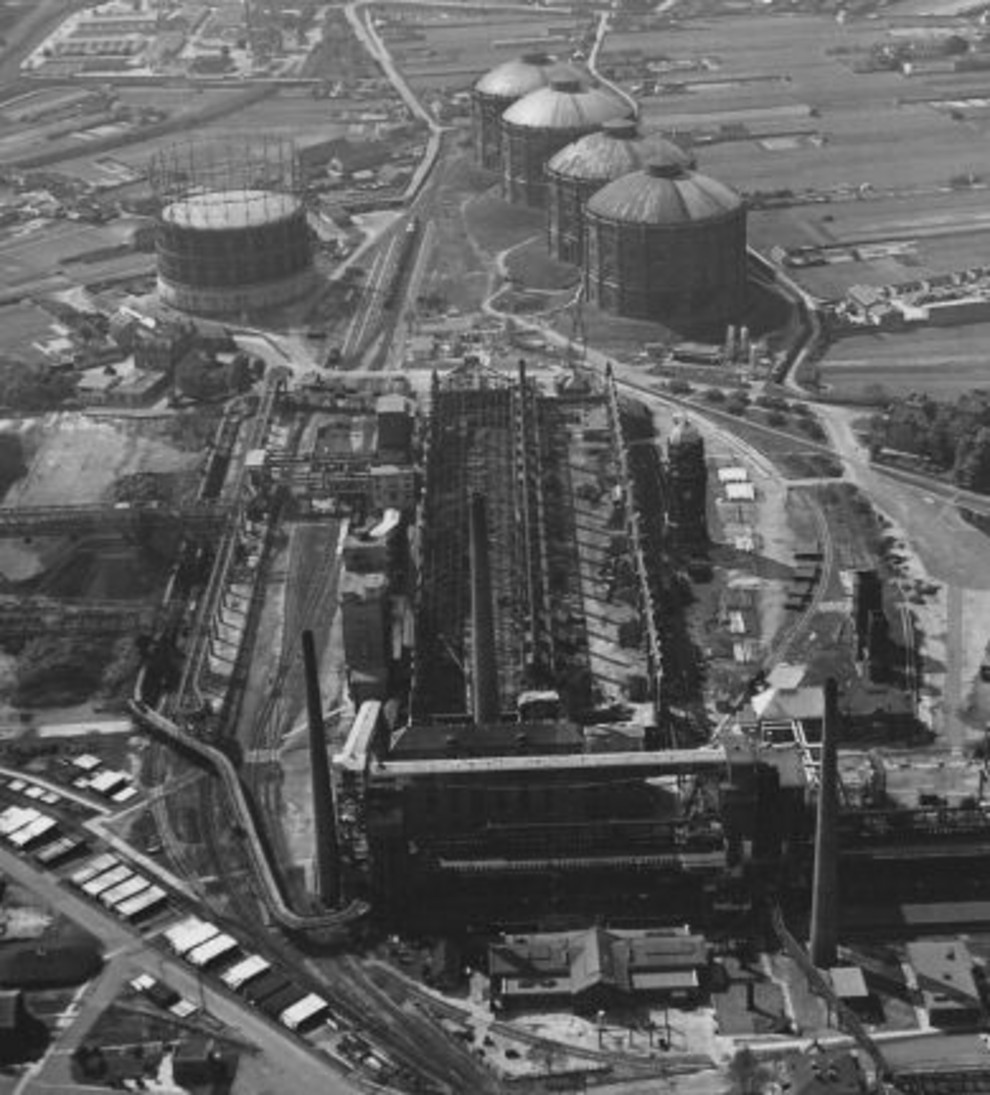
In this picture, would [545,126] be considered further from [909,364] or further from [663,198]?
[909,364]

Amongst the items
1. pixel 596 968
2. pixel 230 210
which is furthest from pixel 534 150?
pixel 596 968

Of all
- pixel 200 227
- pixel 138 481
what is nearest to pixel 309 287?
pixel 200 227

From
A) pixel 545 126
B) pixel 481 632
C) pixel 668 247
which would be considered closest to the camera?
pixel 481 632

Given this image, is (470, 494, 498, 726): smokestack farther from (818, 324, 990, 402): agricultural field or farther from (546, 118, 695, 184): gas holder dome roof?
(546, 118, 695, 184): gas holder dome roof

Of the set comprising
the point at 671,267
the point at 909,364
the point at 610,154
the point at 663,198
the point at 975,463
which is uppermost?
the point at 663,198

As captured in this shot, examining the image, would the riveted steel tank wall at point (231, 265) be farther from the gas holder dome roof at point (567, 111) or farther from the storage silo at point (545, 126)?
the gas holder dome roof at point (567, 111)

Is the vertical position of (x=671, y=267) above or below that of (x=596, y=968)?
below

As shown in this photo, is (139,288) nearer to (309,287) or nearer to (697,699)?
(309,287)
